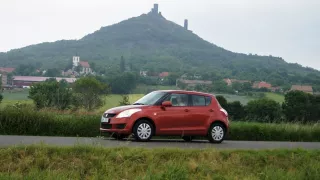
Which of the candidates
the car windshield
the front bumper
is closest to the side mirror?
the car windshield

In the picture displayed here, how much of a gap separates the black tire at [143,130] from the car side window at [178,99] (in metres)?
1.12

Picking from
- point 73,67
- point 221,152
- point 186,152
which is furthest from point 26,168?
point 73,67

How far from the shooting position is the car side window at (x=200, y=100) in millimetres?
16781

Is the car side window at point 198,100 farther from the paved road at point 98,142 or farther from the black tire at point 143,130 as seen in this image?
the black tire at point 143,130

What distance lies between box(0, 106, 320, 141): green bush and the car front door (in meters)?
3.68

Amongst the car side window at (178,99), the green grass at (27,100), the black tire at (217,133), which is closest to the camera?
the car side window at (178,99)

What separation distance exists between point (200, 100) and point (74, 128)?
182 inches

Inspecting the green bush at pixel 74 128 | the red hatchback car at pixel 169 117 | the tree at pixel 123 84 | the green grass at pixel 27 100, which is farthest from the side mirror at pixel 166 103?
the tree at pixel 123 84

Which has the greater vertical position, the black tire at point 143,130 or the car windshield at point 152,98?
the car windshield at point 152,98

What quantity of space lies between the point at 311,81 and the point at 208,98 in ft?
311

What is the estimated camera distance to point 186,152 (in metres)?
12.1

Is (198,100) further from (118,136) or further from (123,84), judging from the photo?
(123,84)

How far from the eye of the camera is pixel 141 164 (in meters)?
11.0

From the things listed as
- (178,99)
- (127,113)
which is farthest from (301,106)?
(127,113)
